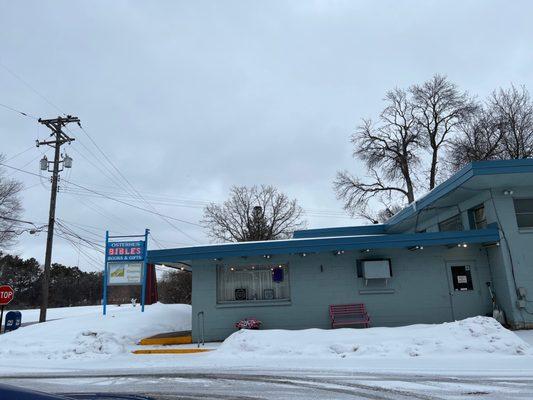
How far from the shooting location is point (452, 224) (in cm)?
1817

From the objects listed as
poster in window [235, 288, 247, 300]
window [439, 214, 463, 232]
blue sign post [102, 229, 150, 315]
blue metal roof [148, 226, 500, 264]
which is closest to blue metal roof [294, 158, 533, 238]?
window [439, 214, 463, 232]

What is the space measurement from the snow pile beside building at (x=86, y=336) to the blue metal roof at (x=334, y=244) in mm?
3252

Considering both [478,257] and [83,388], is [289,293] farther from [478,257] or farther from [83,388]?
[83,388]

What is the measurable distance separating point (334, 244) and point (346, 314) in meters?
2.51

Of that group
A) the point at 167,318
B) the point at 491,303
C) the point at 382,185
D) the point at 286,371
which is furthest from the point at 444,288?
the point at 382,185

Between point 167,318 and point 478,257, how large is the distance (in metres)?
12.9

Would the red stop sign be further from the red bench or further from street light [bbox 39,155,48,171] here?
the red bench

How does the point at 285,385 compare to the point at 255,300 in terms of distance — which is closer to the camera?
the point at 285,385

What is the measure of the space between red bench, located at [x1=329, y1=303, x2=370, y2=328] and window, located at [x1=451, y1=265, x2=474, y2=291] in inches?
134

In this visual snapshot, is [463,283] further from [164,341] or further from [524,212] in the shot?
[164,341]

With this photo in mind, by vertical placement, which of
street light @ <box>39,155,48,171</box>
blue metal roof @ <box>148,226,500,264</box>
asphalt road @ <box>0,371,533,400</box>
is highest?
street light @ <box>39,155,48,171</box>

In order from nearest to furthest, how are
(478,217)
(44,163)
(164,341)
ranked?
1. (164,341)
2. (478,217)
3. (44,163)

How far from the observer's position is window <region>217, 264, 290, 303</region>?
15562mm

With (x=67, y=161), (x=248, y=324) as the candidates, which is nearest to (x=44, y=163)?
(x=67, y=161)
